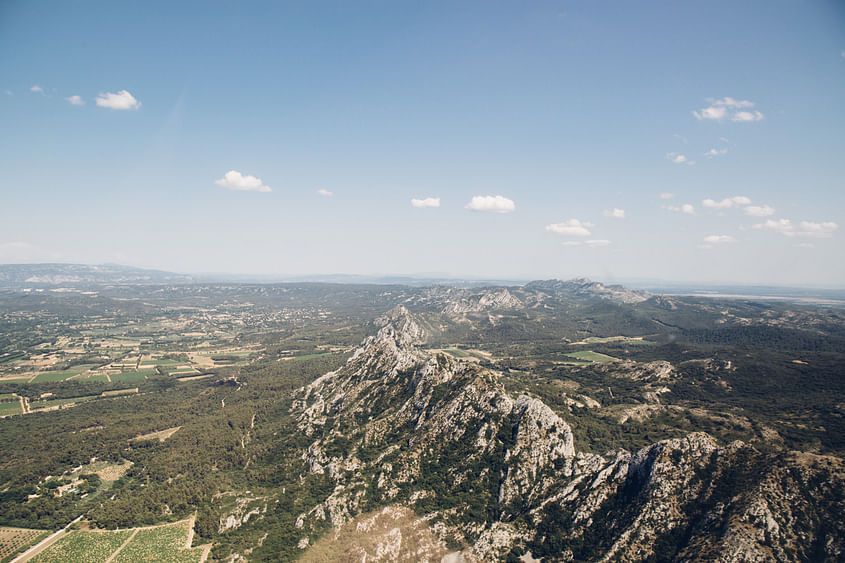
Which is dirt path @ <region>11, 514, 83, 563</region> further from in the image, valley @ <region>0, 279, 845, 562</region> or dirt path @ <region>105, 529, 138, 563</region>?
dirt path @ <region>105, 529, 138, 563</region>

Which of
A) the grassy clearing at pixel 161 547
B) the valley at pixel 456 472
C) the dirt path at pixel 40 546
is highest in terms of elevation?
the valley at pixel 456 472

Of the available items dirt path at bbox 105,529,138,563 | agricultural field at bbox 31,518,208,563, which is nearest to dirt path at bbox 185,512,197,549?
agricultural field at bbox 31,518,208,563

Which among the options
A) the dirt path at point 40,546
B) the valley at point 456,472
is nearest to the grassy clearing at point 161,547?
the valley at point 456,472

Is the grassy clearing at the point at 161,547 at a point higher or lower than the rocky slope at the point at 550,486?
lower

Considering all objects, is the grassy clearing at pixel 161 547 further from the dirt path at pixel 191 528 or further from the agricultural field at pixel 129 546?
the dirt path at pixel 191 528

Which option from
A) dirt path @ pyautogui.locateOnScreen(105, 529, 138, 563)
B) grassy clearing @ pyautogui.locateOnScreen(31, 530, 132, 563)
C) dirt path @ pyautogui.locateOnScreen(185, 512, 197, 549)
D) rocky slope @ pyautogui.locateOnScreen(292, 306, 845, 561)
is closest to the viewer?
rocky slope @ pyautogui.locateOnScreen(292, 306, 845, 561)

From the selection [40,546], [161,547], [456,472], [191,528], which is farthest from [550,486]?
[40,546]

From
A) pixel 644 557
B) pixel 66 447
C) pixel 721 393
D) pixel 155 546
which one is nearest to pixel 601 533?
pixel 644 557
